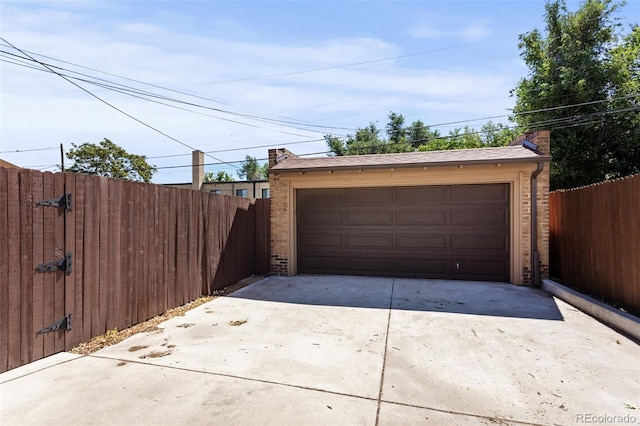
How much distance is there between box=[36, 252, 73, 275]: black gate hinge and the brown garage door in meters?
5.25

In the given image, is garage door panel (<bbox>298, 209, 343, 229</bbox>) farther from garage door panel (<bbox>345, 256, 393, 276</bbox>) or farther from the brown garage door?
garage door panel (<bbox>345, 256, 393, 276</bbox>)

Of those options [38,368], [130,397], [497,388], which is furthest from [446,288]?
[38,368]

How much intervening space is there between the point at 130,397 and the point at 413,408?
219 cm

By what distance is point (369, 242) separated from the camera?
777 centimetres

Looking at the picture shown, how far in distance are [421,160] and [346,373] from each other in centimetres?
558

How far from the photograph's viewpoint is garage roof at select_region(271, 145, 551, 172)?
6.65 m

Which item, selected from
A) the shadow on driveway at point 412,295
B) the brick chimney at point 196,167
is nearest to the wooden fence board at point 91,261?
the shadow on driveway at point 412,295

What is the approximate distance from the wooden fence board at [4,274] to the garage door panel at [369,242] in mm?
6144

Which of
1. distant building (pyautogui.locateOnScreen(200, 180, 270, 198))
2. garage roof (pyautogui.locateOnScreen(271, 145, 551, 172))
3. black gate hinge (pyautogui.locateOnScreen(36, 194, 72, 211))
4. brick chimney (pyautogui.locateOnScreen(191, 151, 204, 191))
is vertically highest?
brick chimney (pyautogui.locateOnScreen(191, 151, 204, 191))

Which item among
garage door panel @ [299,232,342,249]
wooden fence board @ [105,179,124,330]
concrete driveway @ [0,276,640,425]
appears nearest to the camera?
Result: concrete driveway @ [0,276,640,425]

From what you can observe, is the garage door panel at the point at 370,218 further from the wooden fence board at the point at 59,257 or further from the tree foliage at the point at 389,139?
the tree foliage at the point at 389,139

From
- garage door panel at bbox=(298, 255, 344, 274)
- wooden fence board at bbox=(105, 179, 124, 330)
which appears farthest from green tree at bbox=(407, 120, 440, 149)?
wooden fence board at bbox=(105, 179, 124, 330)

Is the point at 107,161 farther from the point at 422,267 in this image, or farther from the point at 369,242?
the point at 422,267

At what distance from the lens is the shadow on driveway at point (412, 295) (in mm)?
5090
